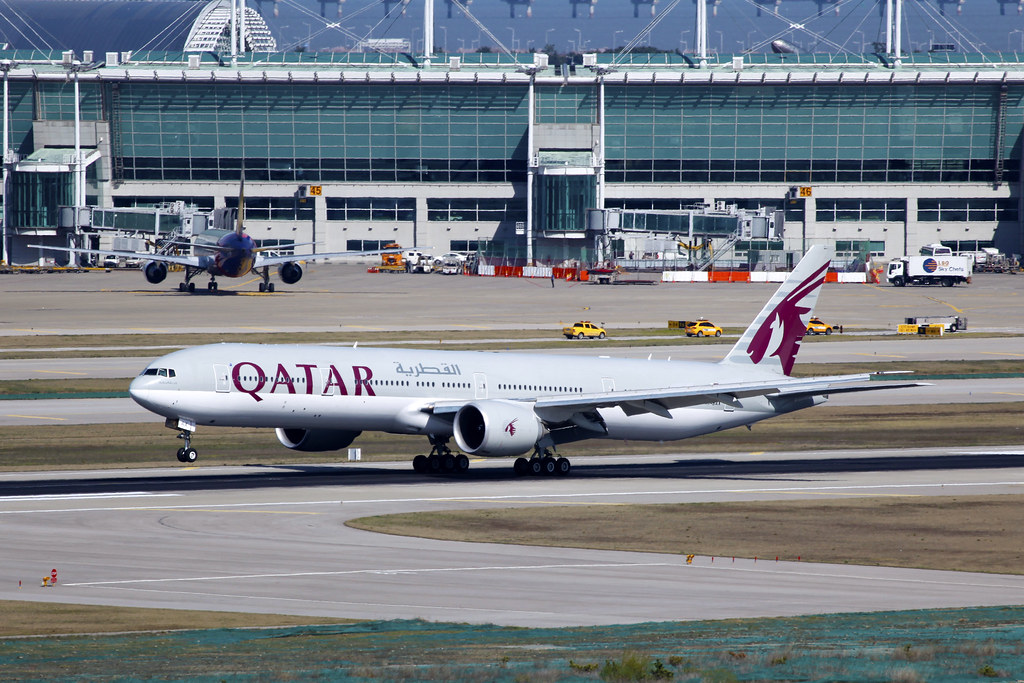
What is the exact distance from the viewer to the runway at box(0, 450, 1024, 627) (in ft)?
93.0

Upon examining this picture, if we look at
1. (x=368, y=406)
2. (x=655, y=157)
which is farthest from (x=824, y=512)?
(x=655, y=157)

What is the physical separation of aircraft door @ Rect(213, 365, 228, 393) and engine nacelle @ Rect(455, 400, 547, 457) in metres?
8.35

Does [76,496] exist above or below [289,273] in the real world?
below

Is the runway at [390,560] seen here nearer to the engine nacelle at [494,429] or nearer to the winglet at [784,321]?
the engine nacelle at [494,429]

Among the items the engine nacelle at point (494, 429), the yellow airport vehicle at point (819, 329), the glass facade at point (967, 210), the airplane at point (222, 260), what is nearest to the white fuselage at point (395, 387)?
the engine nacelle at point (494, 429)

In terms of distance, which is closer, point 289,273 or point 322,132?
point 289,273

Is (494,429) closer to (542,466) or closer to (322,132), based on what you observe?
(542,466)

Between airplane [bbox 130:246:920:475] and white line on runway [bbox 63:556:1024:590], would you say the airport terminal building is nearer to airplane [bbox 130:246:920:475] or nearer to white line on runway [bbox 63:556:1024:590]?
airplane [bbox 130:246:920:475]

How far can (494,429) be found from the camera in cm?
4756

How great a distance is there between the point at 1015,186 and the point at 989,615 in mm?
182660

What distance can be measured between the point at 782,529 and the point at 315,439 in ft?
63.8

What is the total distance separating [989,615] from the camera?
26.5m

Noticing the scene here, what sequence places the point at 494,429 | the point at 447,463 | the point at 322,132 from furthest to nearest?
the point at 322,132
the point at 447,463
the point at 494,429

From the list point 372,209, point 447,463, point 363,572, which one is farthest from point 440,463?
point 372,209
